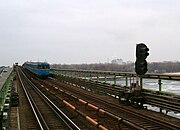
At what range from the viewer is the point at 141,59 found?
1670cm

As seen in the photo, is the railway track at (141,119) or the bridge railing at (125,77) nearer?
the railway track at (141,119)

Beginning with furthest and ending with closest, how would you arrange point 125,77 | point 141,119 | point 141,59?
1. point 125,77
2. point 141,59
3. point 141,119

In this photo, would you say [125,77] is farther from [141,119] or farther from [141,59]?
[141,119]

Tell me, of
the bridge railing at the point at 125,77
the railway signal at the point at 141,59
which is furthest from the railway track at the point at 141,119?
the railway signal at the point at 141,59

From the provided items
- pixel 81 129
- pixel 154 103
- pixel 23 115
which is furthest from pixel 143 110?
pixel 23 115

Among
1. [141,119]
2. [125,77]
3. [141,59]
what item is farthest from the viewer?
[125,77]

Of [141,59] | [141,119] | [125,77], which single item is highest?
[141,59]

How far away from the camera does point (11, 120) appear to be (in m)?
14.8

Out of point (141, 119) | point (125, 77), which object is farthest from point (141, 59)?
point (141, 119)

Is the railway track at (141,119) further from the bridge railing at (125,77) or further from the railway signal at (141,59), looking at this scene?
the railway signal at (141,59)

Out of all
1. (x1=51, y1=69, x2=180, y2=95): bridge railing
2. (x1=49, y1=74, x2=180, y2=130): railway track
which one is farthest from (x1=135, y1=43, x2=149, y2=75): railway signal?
(x1=49, y1=74, x2=180, y2=130): railway track

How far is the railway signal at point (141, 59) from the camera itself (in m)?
16.6

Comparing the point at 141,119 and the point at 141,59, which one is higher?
the point at 141,59

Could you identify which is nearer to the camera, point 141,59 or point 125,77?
point 141,59
